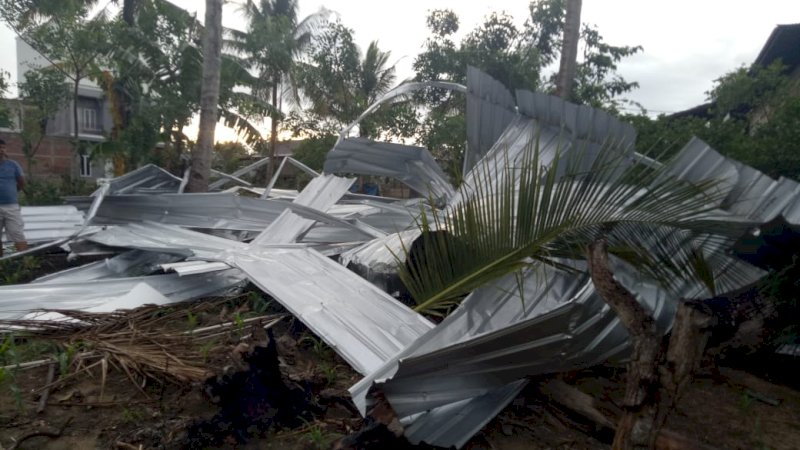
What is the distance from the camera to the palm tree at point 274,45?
584 inches

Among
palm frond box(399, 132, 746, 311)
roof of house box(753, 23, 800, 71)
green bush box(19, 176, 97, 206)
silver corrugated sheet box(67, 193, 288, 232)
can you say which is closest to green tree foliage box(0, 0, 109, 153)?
green bush box(19, 176, 97, 206)

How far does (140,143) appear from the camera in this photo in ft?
37.7

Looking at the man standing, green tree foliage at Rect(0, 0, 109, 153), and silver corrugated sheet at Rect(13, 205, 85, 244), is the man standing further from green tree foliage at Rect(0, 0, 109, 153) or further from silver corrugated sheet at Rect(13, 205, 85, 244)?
green tree foliage at Rect(0, 0, 109, 153)

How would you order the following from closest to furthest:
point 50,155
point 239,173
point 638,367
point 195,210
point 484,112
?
point 638,367 → point 484,112 → point 195,210 → point 239,173 → point 50,155

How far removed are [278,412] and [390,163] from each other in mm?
3873

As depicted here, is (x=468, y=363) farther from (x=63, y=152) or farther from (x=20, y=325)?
(x=63, y=152)

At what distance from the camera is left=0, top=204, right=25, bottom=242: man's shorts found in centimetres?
595

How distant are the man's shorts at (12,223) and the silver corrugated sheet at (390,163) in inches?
130

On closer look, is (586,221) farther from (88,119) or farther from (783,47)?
(88,119)

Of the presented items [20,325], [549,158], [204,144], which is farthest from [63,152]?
[549,158]

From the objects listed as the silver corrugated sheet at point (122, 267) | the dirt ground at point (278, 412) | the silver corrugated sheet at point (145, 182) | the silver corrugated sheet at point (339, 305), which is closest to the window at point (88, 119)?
the silver corrugated sheet at point (145, 182)

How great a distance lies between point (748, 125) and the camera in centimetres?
968

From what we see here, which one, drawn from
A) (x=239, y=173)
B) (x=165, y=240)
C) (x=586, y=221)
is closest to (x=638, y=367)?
(x=586, y=221)

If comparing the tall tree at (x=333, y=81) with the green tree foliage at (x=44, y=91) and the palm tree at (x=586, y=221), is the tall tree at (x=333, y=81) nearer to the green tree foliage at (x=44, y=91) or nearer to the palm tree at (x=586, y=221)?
the green tree foliage at (x=44, y=91)
